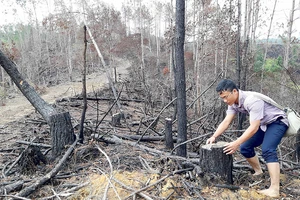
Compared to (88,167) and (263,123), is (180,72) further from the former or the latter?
Answer: (88,167)

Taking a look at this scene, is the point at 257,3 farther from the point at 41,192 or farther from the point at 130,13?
the point at 130,13

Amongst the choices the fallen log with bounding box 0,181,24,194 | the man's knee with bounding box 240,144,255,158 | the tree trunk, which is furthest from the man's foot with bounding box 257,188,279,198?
the fallen log with bounding box 0,181,24,194

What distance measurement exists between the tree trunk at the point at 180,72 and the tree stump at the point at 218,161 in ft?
3.18

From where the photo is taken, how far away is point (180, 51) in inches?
163

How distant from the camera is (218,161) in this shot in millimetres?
3287

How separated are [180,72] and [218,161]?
5.20 ft

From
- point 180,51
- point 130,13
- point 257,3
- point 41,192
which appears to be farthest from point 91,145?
point 130,13

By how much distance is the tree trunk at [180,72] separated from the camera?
406 cm

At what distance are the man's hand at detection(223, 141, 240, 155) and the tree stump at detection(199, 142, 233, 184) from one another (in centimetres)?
6

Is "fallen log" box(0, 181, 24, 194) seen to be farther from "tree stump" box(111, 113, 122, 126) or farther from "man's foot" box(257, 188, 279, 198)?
"tree stump" box(111, 113, 122, 126)

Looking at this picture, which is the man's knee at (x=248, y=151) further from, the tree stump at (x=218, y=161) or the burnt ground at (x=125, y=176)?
the tree stump at (x=218, y=161)

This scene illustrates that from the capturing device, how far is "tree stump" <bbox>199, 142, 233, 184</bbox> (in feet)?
10.8

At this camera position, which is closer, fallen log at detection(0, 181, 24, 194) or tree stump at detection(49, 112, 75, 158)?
fallen log at detection(0, 181, 24, 194)

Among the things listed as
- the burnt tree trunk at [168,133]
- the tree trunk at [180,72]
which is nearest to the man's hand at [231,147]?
the tree trunk at [180,72]
